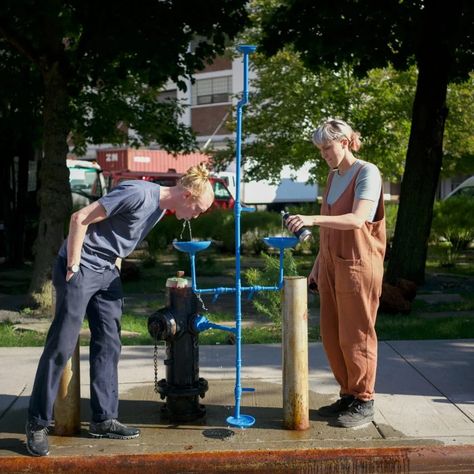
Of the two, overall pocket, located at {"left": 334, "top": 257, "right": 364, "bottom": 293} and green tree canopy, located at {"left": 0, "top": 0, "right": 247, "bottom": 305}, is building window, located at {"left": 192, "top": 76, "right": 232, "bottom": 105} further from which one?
overall pocket, located at {"left": 334, "top": 257, "right": 364, "bottom": 293}

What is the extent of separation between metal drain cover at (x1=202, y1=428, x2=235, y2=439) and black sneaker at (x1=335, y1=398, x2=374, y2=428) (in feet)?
2.26

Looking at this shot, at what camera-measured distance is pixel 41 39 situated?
9617 mm

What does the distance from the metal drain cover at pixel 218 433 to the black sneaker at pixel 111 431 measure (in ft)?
1.38

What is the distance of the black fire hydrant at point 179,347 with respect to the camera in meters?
4.82

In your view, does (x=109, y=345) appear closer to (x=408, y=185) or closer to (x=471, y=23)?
(x=408, y=185)

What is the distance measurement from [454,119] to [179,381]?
61.4ft

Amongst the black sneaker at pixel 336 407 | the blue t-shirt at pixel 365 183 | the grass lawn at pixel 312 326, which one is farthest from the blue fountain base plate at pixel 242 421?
the grass lawn at pixel 312 326

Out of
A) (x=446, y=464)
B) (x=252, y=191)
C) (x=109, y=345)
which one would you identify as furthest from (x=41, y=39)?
(x=252, y=191)

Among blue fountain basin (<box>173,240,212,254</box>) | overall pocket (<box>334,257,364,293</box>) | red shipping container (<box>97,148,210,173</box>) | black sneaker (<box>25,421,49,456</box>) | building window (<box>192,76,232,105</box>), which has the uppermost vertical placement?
building window (<box>192,76,232,105</box>)

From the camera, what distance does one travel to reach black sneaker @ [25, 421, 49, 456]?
4.39 meters

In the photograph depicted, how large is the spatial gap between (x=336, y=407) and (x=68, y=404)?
1712 mm

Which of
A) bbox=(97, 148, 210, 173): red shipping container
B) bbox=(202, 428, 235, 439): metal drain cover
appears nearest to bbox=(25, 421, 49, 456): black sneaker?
bbox=(202, 428, 235, 439): metal drain cover

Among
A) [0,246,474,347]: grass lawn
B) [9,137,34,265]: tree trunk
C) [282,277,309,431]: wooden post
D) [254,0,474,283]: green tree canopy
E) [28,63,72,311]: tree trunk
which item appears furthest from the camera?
[9,137,34,265]: tree trunk

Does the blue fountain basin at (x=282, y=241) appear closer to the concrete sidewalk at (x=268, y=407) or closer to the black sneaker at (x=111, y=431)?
the concrete sidewalk at (x=268, y=407)
